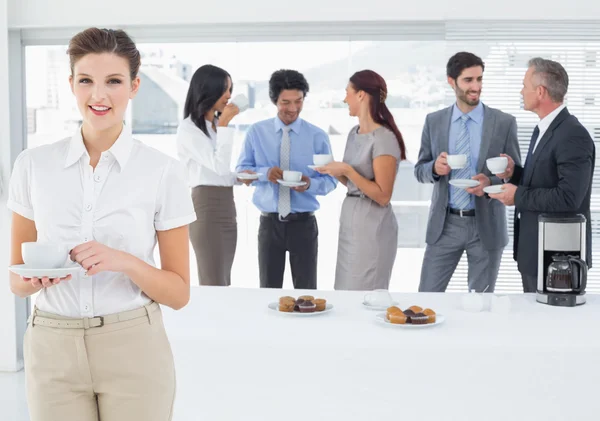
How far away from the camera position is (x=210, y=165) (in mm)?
4316

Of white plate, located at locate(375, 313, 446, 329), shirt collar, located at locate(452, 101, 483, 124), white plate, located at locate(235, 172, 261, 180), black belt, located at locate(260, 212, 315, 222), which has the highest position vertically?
shirt collar, located at locate(452, 101, 483, 124)

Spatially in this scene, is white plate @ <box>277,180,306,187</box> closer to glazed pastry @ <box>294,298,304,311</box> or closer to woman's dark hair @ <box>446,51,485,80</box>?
woman's dark hair @ <box>446,51,485,80</box>

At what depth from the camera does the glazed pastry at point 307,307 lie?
9.45 feet

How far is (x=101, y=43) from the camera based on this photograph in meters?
1.56

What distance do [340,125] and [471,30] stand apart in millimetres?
1118

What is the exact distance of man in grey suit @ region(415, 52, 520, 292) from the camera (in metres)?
4.12

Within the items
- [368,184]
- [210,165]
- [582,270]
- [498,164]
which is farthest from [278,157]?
[582,270]

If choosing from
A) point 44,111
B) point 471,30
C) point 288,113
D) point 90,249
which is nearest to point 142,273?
point 90,249

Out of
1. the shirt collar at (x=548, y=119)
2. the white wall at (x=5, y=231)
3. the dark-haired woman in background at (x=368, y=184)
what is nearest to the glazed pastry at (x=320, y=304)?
the dark-haired woman in background at (x=368, y=184)

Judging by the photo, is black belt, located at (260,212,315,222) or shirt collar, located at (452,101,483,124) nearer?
shirt collar, located at (452,101,483,124)

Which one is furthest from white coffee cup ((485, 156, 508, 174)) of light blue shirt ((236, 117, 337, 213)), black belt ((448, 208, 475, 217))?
light blue shirt ((236, 117, 337, 213))

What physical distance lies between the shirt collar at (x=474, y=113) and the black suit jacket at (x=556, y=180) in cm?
52

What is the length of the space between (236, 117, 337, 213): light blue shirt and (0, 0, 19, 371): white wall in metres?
1.62

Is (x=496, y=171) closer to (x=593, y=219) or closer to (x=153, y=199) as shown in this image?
(x=593, y=219)
